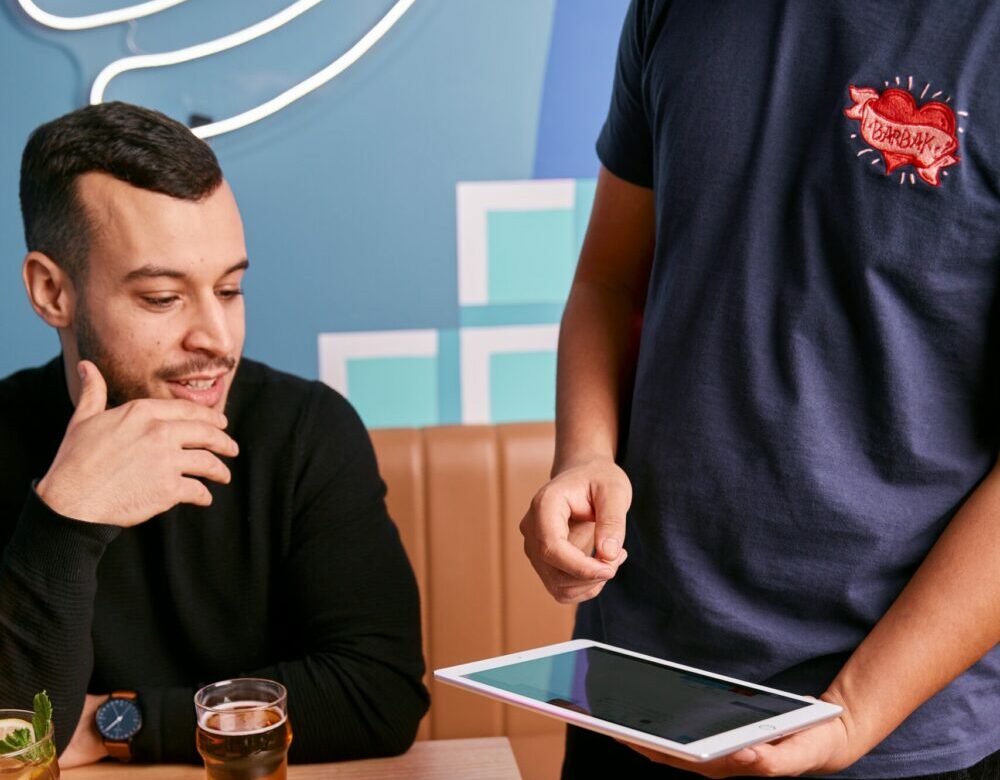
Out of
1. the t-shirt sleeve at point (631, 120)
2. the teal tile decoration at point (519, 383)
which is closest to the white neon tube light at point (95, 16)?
the teal tile decoration at point (519, 383)

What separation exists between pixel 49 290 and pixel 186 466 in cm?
40

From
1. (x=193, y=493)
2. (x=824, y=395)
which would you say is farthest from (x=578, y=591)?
→ (x=193, y=493)

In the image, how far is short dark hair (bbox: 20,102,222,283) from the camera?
57.1 inches

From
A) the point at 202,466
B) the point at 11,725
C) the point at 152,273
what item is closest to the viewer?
the point at 11,725

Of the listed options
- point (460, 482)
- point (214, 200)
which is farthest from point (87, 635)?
point (460, 482)

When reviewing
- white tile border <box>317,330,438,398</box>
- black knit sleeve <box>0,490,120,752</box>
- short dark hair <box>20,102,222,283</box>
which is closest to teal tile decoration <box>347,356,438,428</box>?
white tile border <box>317,330,438,398</box>

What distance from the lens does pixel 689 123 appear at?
97 cm

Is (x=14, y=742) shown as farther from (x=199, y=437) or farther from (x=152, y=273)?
(x=152, y=273)

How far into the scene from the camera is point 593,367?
3.62ft

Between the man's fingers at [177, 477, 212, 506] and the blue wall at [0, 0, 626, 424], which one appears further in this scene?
the blue wall at [0, 0, 626, 424]

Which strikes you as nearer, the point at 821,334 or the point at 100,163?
the point at 821,334

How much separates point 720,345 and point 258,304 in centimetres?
120

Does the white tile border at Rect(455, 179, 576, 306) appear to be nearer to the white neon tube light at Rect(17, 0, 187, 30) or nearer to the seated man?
the seated man

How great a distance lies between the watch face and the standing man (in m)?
0.59
